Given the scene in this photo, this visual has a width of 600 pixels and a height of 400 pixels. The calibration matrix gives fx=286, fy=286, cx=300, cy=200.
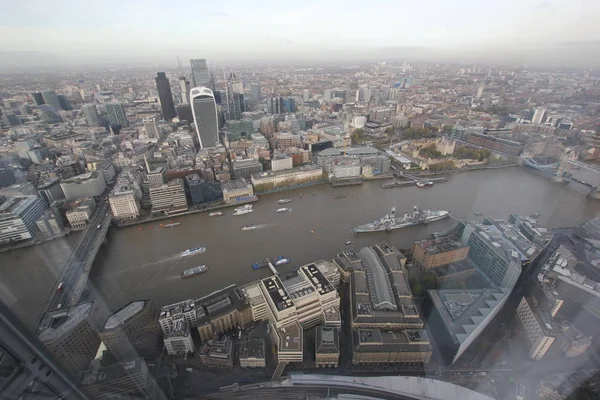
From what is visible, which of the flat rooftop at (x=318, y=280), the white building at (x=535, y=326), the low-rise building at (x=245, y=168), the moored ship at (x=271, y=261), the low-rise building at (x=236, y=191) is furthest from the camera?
the low-rise building at (x=245, y=168)

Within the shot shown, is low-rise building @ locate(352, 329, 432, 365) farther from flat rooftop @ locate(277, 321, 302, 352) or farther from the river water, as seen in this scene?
the river water

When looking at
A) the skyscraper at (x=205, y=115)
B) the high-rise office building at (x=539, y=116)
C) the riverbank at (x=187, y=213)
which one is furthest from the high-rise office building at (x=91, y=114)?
the high-rise office building at (x=539, y=116)

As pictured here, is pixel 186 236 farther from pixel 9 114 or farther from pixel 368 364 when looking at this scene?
pixel 9 114

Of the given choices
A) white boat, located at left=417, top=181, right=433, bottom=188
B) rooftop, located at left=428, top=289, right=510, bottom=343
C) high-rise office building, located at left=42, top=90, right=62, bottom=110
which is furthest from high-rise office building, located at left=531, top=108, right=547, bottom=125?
high-rise office building, located at left=42, top=90, right=62, bottom=110

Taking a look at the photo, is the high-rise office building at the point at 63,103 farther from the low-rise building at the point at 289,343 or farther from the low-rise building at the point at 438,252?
the low-rise building at the point at 438,252

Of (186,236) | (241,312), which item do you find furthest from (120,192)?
(241,312)
